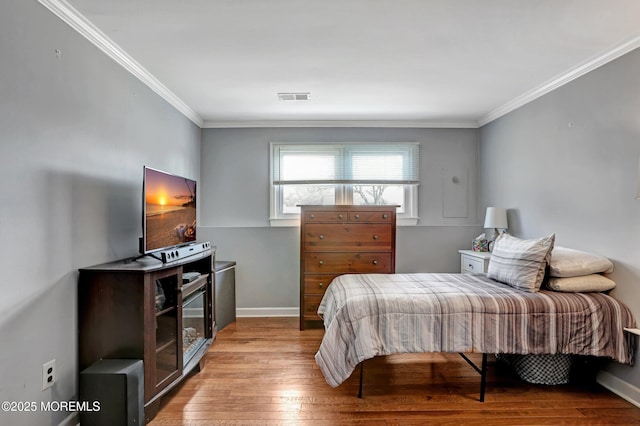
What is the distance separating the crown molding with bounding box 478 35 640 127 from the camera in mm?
2258

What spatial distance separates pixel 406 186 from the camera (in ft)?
14.1

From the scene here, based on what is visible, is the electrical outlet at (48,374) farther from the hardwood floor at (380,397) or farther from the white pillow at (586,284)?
the white pillow at (586,284)

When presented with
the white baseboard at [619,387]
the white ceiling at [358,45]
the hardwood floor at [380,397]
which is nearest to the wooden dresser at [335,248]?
the hardwood floor at [380,397]

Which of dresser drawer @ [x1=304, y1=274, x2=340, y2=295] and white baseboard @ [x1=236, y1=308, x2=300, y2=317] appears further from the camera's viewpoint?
white baseboard @ [x1=236, y1=308, x2=300, y2=317]

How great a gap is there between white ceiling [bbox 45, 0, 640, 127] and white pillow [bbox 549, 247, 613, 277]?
1455 mm

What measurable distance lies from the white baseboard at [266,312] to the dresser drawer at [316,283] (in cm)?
65

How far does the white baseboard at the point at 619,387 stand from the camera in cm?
223

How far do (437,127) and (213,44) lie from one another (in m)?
2.99

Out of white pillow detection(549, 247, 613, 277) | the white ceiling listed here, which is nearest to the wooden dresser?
the white ceiling

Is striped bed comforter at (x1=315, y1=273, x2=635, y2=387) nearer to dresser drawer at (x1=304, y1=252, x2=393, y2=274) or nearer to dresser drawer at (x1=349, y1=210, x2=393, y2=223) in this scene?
dresser drawer at (x1=304, y1=252, x2=393, y2=274)

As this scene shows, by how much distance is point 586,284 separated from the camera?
7.73 feet

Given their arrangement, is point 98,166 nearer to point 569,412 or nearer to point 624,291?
point 569,412

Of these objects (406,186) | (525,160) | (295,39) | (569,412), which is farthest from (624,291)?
(295,39)

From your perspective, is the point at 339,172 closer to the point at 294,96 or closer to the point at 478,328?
the point at 294,96
